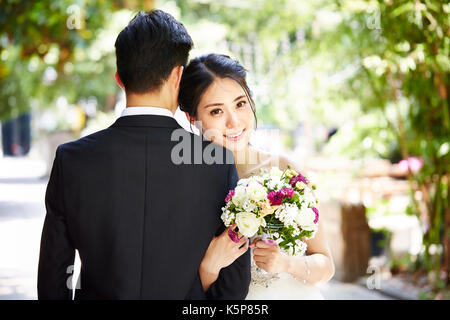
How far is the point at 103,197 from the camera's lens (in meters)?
1.82

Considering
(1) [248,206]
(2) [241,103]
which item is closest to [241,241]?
(1) [248,206]

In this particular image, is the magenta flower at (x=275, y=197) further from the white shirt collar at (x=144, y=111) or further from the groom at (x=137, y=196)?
the white shirt collar at (x=144, y=111)

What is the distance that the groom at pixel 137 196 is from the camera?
1819 millimetres

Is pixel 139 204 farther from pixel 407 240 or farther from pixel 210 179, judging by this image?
pixel 407 240

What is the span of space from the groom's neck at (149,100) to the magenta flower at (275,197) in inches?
21.8

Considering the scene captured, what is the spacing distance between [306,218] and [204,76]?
1.16 meters

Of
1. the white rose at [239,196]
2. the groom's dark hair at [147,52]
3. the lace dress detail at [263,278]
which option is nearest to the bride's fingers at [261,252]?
the white rose at [239,196]

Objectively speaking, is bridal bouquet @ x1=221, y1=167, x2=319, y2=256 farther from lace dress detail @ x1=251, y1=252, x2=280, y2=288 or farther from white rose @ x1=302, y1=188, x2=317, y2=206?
lace dress detail @ x1=251, y1=252, x2=280, y2=288

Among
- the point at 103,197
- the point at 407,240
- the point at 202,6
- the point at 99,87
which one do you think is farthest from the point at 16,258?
the point at 202,6

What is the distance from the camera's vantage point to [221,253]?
1.95 meters

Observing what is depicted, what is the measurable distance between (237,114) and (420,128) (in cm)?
377

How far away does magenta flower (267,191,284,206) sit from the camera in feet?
6.75
